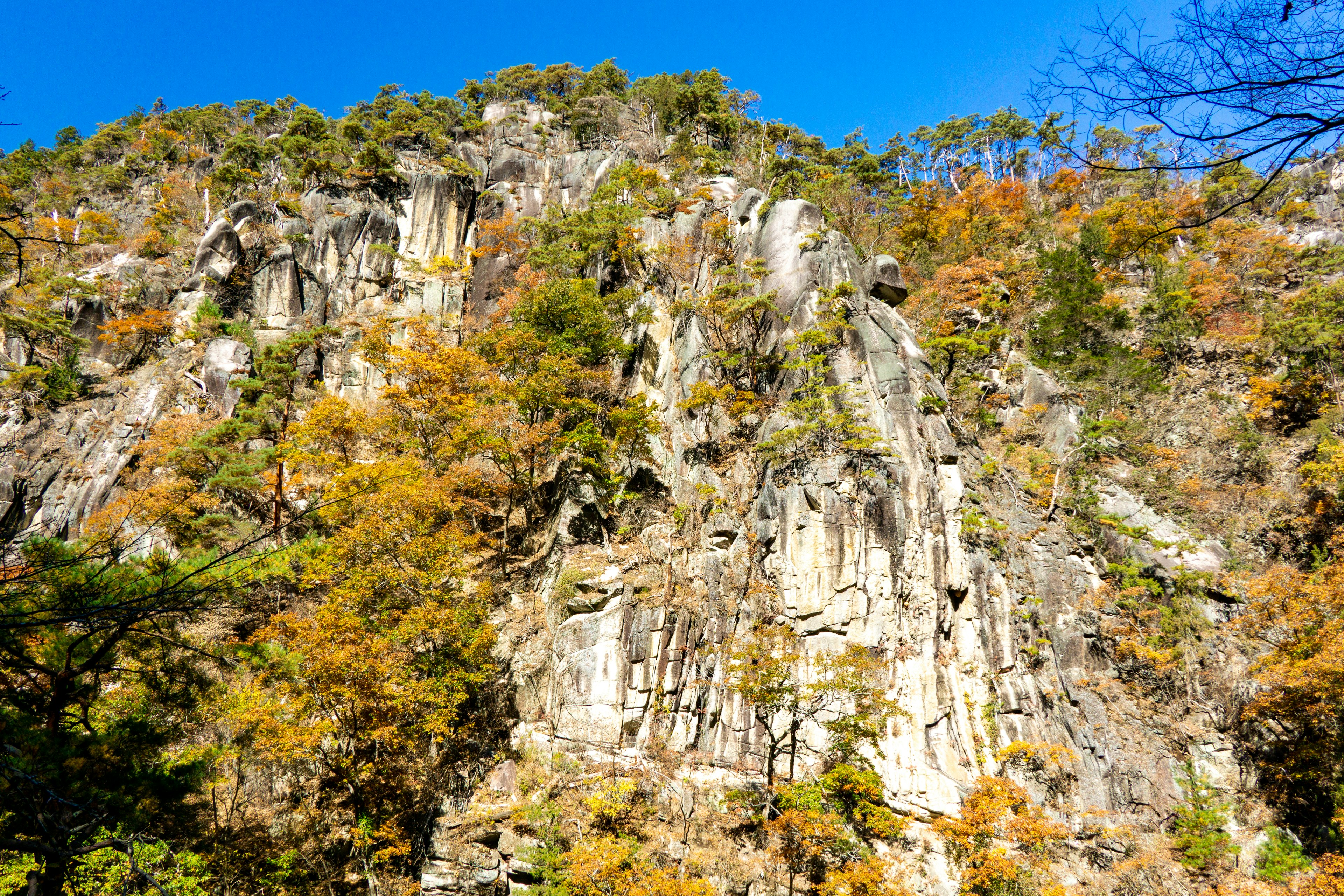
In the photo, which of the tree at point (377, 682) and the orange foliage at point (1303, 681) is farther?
the orange foliage at point (1303, 681)

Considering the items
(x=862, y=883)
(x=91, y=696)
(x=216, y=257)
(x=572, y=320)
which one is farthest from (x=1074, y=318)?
(x=216, y=257)

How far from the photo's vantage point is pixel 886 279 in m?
24.6

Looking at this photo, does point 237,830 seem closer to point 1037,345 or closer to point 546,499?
point 546,499

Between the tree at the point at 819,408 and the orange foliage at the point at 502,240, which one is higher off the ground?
the orange foliage at the point at 502,240

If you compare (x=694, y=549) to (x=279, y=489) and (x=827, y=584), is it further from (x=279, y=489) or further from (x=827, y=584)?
(x=279, y=489)

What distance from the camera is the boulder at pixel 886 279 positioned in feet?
80.9

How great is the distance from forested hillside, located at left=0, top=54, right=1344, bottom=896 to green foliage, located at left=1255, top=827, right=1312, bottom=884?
3.0 inches

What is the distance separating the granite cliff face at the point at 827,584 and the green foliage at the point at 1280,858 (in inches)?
51.3

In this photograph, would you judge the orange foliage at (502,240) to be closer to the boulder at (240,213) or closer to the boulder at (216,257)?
the boulder at (216,257)

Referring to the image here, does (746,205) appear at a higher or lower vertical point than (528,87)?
lower

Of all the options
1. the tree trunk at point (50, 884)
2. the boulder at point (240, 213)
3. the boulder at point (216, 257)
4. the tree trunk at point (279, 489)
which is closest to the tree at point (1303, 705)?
the tree trunk at point (50, 884)

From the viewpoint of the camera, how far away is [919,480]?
739 inches

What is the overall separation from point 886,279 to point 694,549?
1455 cm

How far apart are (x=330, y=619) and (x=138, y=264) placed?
30589 mm
